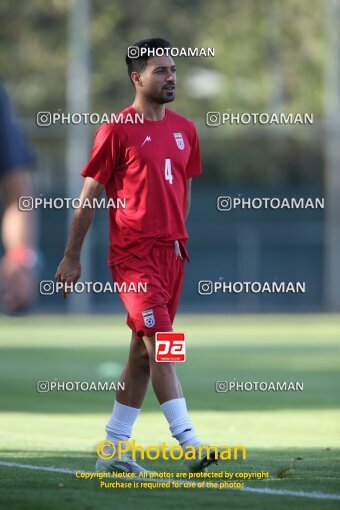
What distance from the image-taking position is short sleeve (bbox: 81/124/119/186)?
8094 mm

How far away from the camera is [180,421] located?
7965 mm

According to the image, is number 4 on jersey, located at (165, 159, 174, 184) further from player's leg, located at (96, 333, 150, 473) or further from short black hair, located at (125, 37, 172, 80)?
player's leg, located at (96, 333, 150, 473)

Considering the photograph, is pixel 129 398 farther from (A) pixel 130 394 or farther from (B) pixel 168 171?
(B) pixel 168 171

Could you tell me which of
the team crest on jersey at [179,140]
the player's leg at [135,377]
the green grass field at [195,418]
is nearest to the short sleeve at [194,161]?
the team crest on jersey at [179,140]

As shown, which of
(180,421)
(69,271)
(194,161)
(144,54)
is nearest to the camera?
(180,421)

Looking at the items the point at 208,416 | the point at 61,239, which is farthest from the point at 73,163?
the point at 208,416

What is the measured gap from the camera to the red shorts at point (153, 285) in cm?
800

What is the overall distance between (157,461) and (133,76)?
2290mm

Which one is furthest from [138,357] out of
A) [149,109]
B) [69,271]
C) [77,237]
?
[149,109]

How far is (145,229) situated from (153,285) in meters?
0.32

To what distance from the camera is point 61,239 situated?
42.0m

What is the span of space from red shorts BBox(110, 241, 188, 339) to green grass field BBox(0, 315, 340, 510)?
0.90 m

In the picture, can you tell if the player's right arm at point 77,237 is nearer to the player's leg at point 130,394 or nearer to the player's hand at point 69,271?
the player's hand at point 69,271

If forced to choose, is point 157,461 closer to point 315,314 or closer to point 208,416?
point 208,416
